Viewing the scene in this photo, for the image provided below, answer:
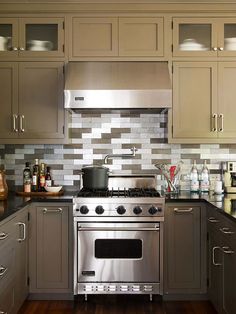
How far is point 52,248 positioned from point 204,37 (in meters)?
2.29

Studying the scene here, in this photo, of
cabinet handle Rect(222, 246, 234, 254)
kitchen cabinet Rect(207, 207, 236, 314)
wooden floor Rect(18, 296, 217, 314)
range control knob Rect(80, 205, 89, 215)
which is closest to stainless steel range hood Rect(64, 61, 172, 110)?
range control knob Rect(80, 205, 89, 215)

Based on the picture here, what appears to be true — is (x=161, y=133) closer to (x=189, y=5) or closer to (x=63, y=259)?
(x=189, y=5)

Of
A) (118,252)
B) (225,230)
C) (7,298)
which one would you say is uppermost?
(225,230)

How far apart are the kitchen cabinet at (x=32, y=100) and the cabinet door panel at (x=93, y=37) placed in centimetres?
24

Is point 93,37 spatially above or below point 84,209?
above

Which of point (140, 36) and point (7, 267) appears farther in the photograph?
point (140, 36)

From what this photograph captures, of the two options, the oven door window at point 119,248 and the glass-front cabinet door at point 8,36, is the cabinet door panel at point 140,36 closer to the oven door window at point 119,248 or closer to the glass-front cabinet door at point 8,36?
the glass-front cabinet door at point 8,36

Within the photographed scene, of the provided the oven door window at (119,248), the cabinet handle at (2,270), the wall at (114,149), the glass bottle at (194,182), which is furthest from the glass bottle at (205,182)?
the cabinet handle at (2,270)

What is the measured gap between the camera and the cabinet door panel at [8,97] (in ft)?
12.4

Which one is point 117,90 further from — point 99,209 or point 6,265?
point 6,265

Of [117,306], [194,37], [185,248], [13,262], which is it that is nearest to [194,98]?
[194,37]

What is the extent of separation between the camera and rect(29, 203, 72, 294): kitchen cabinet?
3455mm

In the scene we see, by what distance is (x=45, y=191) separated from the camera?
12.6 feet

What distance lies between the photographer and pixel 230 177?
3.94 m
